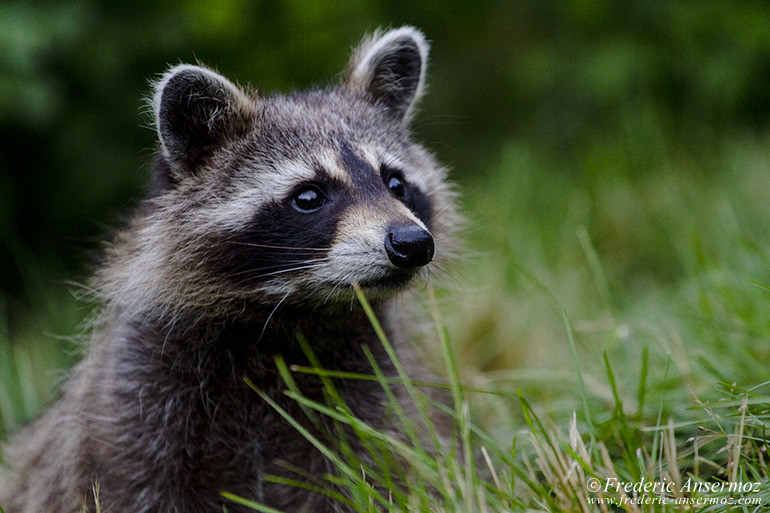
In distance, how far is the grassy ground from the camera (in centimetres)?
303

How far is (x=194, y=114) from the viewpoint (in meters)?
3.86

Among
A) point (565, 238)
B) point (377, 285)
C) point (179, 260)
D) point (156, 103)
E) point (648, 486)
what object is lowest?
point (565, 238)

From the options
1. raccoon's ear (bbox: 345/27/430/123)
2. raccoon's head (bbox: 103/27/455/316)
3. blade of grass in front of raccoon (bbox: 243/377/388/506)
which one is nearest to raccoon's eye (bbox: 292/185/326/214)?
raccoon's head (bbox: 103/27/455/316)

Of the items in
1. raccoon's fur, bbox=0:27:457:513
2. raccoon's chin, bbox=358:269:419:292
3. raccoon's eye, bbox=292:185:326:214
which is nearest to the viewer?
raccoon's chin, bbox=358:269:419:292

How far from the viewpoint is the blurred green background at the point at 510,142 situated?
19.6 ft

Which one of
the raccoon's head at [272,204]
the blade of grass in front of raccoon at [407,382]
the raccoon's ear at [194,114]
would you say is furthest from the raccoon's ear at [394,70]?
the blade of grass in front of raccoon at [407,382]

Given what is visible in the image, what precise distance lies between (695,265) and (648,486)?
2752mm

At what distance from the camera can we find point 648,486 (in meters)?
2.90

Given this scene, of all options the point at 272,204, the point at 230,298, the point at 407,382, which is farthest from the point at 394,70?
the point at 407,382

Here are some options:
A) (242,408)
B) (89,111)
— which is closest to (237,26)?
(89,111)

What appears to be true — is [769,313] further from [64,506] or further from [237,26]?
[237,26]

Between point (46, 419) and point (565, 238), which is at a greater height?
point (46, 419)

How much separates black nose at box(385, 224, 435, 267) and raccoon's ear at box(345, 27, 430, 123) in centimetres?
141

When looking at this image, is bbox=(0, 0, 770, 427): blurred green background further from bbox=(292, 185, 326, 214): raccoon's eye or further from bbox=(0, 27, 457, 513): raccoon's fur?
bbox=(292, 185, 326, 214): raccoon's eye
